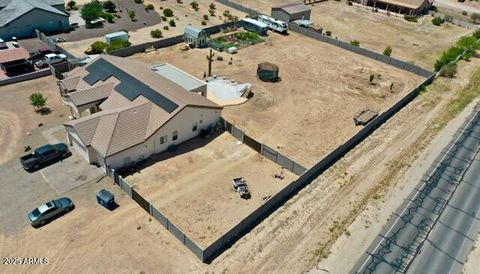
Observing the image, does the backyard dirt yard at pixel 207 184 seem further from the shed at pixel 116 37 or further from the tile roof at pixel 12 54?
the shed at pixel 116 37

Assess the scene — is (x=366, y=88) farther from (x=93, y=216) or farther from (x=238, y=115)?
(x=93, y=216)

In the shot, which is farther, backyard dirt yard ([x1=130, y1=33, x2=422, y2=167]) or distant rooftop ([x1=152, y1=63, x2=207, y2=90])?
distant rooftop ([x1=152, y1=63, x2=207, y2=90])

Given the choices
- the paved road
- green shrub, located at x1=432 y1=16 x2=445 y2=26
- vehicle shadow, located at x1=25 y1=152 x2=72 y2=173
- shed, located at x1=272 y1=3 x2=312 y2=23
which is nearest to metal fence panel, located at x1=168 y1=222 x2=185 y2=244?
the paved road

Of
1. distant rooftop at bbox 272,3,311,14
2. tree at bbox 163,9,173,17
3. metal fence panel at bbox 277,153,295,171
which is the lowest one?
metal fence panel at bbox 277,153,295,171

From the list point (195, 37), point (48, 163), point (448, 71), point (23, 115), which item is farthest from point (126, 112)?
point (448, 71)

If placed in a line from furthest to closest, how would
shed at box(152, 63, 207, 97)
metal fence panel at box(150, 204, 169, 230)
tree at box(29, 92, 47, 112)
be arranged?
shed at box(152, 63, 207, 97) < tree at box(29, 92, 47, 112) < metal fence panel at box(150, 204, 169, 230)

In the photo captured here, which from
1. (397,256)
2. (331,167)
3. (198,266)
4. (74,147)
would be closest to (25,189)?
(74,147)

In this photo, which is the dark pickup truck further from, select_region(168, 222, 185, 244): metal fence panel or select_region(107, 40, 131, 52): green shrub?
select_region(107, 40, 131, 52): green shrub
